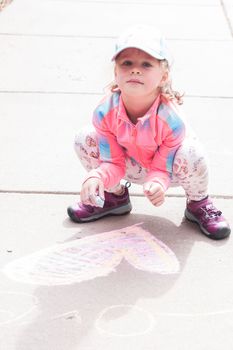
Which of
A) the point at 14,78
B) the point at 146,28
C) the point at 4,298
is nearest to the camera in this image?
the point at 4,298

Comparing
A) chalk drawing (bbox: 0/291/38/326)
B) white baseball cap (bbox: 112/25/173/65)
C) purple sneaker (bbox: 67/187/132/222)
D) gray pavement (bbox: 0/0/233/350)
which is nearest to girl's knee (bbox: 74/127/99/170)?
purple sneaker (bbox: 67/187/132/222)

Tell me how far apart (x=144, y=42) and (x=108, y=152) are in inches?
20.7

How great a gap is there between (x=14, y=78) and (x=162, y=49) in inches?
94.8

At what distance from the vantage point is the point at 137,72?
257cm

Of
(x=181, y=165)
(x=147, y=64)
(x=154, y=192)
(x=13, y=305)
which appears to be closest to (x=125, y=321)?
(x=13, y=305)

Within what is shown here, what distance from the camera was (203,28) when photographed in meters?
6.05

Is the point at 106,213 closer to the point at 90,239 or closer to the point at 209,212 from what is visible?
the point at 90,239

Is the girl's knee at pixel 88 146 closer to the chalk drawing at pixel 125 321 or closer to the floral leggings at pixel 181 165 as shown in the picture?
the floral leggings at pixel 181 165

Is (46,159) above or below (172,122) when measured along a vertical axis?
below

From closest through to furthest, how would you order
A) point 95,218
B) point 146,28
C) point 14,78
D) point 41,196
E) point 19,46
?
point 146,28 < point 95,218 < point 41,196 < point 14,78 < point 19,46

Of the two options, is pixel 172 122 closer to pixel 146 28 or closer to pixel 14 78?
pixel 146 28

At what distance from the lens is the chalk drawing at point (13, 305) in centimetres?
234

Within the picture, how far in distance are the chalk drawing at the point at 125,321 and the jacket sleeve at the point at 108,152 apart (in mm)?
595

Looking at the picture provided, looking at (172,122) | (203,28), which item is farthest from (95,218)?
(203,28)
